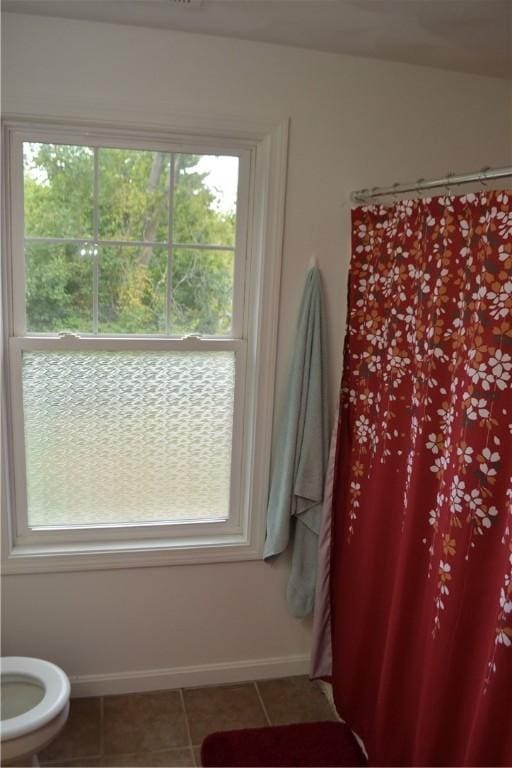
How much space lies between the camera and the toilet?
172cm

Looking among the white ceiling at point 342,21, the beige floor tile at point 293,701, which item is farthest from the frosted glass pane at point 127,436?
the white ceiling at point 342,21

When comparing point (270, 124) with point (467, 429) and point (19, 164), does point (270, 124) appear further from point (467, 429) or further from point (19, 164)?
point (467, 429)

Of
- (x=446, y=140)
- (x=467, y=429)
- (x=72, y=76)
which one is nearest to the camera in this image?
(x=467, y=429)

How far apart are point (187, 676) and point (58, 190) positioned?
73.3 inches

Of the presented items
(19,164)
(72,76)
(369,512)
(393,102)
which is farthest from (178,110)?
(369,512)

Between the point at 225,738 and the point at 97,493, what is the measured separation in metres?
0.96

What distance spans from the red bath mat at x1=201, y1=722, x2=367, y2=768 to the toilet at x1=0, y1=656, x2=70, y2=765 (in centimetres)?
56

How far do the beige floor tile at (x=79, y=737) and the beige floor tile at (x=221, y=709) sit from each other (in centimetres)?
33

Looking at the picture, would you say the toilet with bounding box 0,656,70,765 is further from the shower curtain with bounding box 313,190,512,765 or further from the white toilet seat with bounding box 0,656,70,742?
the shower curtain with bounding box 313,190,512,765

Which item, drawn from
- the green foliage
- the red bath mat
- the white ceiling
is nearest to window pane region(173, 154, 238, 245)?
the green foliage

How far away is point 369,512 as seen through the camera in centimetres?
211

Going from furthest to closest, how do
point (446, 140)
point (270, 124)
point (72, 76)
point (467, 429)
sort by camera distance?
point (446, 140) < point (270, 124) < point (72, 76) < point (467, 429)

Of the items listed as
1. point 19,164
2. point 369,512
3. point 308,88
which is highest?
point 308,88

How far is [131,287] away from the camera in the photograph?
2.24m
